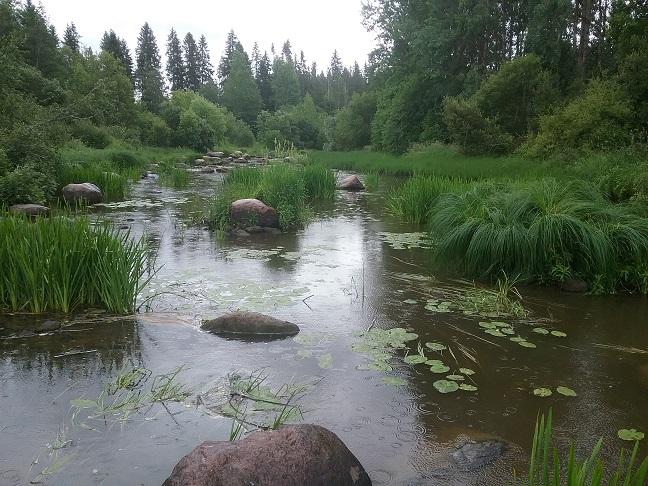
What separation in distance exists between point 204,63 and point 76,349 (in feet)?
281

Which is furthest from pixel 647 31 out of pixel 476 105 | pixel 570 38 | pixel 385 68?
pixel 385 68

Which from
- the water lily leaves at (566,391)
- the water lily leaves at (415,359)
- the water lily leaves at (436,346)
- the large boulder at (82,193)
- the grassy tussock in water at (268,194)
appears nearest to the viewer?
the water lily leaves at (566,391)

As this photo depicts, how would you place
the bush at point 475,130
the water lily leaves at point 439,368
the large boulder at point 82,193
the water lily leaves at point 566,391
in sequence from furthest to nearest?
the bush at point 475,130 → the large boulder at point 82,193 → the water lily leaves at point 439,368 → the water lily leaves at point 566,391

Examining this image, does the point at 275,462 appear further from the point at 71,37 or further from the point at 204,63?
the point at 204,63

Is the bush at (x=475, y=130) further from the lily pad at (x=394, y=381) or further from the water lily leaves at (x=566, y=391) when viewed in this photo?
the lily pad at (x=394, y=381)

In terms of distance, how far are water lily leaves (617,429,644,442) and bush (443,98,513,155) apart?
1891cm

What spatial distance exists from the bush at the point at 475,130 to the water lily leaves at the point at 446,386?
1850 centimetres

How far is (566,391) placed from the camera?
12.1ft

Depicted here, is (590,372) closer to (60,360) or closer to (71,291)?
(60,360)

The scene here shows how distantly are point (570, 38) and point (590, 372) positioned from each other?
26.0m

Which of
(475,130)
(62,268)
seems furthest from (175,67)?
(62,268)

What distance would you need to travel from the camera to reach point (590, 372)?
4.03 m

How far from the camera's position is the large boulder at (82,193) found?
41.2 ft

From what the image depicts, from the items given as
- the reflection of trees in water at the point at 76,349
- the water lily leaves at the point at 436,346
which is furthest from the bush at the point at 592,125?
the reflection of trees in water at the point at 76,349
